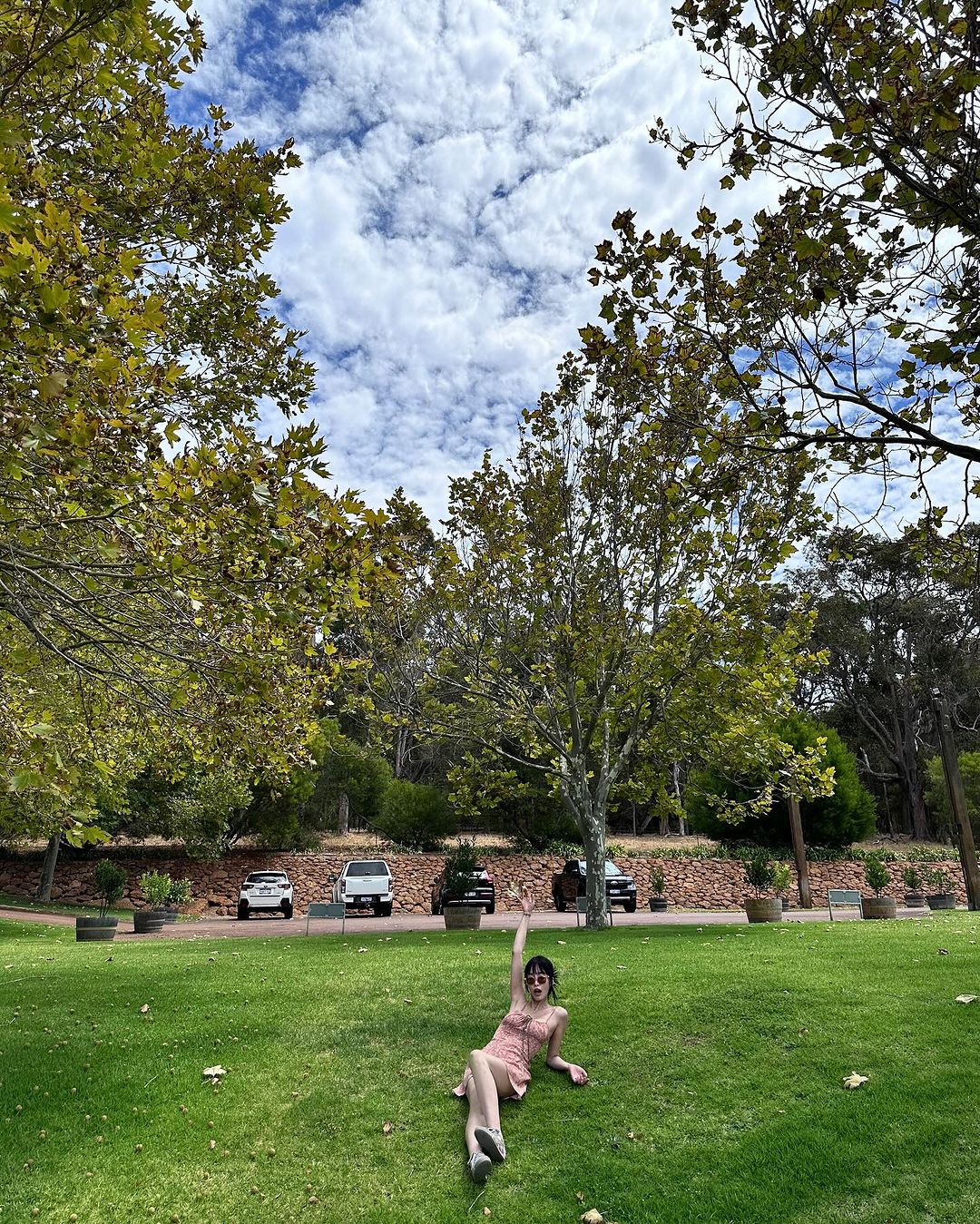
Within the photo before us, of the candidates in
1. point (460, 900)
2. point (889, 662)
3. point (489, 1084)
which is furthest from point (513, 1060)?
point (889, 662)

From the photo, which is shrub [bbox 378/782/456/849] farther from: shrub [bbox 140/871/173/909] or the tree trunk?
the tree trunk

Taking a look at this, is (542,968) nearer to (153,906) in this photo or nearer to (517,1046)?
(517,1046)

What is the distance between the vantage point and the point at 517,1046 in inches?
232

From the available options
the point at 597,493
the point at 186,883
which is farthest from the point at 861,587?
the point at 186,883

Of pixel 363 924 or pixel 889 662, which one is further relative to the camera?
pixel 889 662

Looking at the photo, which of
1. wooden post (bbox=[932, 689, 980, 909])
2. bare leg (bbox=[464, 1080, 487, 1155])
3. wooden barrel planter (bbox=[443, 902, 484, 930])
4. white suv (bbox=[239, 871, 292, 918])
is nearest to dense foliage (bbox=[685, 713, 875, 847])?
wooden post (bbox=[932, 689, 980, 909])

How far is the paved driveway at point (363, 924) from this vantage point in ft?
55.1

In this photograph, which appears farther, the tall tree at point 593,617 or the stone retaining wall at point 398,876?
the stone retaining wall at point 398,876

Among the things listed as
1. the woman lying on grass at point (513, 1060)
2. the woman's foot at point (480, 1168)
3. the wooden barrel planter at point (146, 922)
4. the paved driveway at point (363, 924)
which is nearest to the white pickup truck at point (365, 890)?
the paved driveway at point (363, 924)

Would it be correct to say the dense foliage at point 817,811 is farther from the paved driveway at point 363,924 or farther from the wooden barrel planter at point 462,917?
the wooden barrel planter at point 462,917

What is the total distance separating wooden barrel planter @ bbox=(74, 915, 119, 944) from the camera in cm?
1588

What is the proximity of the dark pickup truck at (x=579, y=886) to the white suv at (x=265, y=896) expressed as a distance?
8.08 metres

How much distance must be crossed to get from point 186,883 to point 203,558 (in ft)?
70.9

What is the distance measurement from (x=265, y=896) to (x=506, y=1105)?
1947 cm
